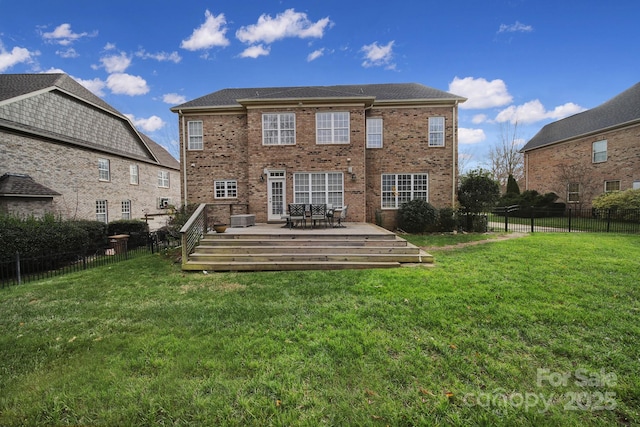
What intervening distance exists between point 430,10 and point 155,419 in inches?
690

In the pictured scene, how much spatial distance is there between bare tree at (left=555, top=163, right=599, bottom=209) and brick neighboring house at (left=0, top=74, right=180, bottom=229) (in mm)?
32166

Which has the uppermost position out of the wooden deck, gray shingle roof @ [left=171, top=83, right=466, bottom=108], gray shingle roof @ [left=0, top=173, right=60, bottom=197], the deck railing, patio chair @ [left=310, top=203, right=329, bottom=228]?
gray shingle roof @ [left=171, top=83, right=466, bottom=108]

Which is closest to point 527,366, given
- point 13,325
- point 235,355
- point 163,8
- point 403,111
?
point 235,355

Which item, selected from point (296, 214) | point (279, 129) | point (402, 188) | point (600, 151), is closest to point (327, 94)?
point (279, 129)

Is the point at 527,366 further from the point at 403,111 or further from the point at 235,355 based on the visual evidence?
the point at 403,111

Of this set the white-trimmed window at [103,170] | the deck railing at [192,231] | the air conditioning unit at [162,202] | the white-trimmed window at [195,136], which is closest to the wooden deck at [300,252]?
the deck railing at [192,231]

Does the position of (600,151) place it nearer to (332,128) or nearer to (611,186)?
(611,186)

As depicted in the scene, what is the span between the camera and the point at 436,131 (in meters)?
13.8

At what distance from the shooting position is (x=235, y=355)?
3.21 m

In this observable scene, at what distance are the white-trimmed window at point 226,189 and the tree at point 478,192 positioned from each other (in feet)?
39.6

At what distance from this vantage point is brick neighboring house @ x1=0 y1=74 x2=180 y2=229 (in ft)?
41.9

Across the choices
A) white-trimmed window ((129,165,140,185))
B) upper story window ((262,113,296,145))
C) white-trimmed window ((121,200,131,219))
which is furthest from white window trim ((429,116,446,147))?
white-trimmed window ((129,165,140,185))

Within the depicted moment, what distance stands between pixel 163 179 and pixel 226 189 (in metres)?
15.2

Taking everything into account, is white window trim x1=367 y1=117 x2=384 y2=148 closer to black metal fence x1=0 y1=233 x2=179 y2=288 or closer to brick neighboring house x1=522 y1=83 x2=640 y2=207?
black metal fence x1=0 y1=233 x2=179 y2=288
